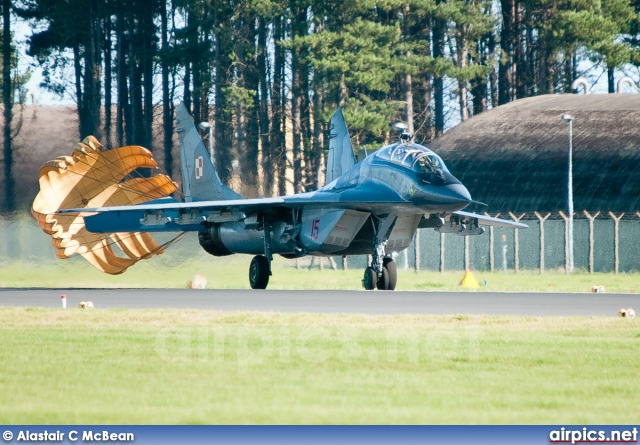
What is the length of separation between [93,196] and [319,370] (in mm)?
20773

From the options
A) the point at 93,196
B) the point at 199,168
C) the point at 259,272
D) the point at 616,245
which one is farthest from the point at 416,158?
the point at 616,245

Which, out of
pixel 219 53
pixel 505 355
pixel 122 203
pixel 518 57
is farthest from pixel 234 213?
pixel 518 57

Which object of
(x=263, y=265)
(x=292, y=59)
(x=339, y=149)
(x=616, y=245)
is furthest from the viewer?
(x=292, y=59)

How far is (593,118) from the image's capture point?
52.7 meters

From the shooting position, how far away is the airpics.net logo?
886 centimetres

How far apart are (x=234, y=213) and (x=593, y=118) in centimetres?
2882

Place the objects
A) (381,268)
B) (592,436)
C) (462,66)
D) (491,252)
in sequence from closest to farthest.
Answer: (592,436) < (381,268) < (491,252) < (462,66)

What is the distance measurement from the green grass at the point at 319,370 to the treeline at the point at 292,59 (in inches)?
1674

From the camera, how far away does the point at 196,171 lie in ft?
106

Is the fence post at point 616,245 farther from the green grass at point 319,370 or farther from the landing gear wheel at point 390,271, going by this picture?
the green grass at point 319,370

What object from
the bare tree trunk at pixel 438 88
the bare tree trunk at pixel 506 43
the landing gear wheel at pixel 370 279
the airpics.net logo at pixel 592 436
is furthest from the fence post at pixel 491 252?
the bare tree trunk at pixel 506 43

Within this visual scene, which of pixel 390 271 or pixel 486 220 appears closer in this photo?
pixel 390 271

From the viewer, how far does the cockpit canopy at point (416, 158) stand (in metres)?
24.5

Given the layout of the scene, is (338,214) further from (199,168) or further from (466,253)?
(466,253)
